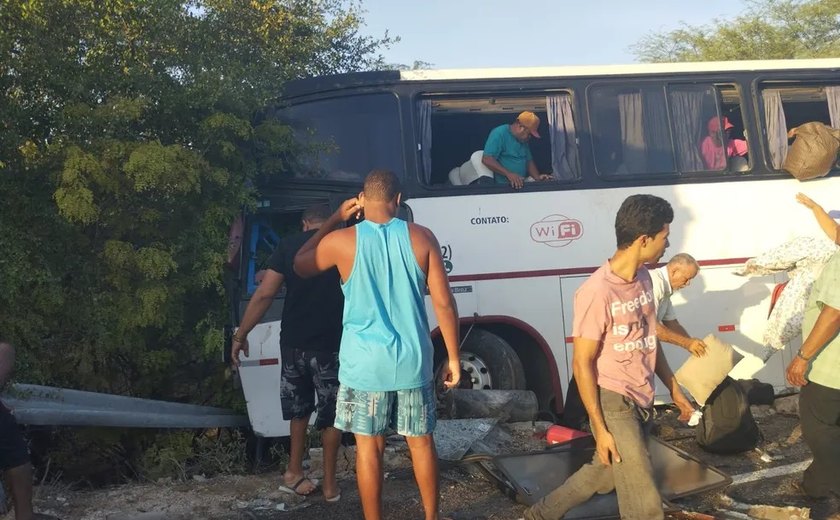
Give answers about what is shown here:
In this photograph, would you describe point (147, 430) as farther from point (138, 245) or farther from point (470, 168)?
point (470, 168)

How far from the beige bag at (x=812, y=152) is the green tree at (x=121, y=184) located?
4592 mm

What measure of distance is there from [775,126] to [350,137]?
13.2ft

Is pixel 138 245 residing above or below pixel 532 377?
above

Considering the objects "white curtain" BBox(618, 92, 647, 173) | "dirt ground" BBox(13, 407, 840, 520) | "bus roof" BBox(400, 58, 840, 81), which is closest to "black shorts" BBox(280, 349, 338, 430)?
"dirt ground" BBox(13, 407, 840, 520)

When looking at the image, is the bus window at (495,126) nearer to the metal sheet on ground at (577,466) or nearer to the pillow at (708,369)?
the pillow at (708,369)

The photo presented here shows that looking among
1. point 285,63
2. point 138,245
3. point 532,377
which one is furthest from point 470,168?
point 285,63

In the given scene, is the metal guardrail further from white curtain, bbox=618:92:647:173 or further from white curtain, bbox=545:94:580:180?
white curtain, bbox=618:92:647:173

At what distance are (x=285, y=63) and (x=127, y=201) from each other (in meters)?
5.29

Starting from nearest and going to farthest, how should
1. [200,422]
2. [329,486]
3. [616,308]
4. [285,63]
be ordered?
[616,308] → [329,486] → [200,422] → [285,63]

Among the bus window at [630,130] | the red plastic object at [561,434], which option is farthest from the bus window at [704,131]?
the red plastic object at [561,434]

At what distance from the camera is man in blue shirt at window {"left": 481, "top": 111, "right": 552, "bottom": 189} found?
7.39 meters

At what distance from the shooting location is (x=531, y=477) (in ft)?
17.9

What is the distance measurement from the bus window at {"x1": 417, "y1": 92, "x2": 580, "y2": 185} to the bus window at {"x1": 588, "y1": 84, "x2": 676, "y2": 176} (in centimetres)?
24

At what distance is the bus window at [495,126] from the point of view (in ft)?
23.9
